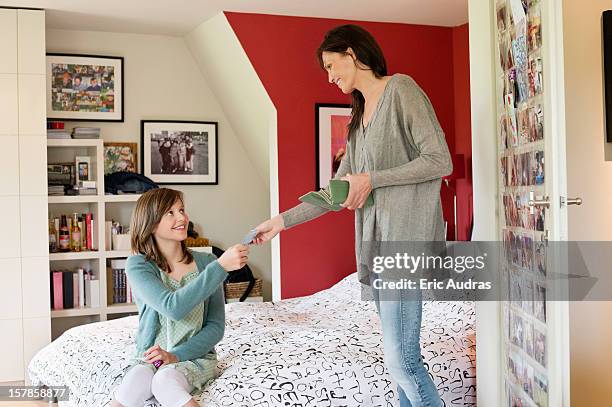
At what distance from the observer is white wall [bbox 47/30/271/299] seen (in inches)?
211

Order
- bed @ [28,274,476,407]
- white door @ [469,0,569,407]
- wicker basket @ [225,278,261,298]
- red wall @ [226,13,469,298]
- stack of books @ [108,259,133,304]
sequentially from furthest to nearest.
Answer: wicker basket @ [225,278,261,298] < stack of books @ [108,259,133,304] < red wall @ [226,13,469,298] < bed @ [28,274,476,407] < white door @ [469,0,569,407]

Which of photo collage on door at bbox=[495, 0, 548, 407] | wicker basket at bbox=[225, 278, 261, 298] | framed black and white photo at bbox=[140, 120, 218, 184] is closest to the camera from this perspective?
photo collage on door at bbox=[495, 0, 548, 407]

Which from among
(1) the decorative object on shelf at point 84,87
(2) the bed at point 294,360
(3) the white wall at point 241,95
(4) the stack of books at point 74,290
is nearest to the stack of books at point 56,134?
(1) the decorative object on shelf at point 84,87

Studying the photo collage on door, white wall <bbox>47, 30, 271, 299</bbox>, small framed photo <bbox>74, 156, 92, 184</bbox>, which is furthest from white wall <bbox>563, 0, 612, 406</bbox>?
small framed photo <bbox>74, 156, 92, 184</bbox>

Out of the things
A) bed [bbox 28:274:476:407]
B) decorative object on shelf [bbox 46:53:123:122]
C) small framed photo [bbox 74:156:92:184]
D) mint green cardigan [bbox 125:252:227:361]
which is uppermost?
decorative object on shelf [bbox 46:53:123:122]

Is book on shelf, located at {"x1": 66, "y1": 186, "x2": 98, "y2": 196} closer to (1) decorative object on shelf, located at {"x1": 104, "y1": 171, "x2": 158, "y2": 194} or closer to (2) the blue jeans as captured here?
(1) decorative object on shelf, located at {"x1": 104, "y1": 171, "x2": 158, "y2": 194}

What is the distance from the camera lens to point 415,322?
208 centimetres

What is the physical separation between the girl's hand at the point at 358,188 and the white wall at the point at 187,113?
3594 millimetres

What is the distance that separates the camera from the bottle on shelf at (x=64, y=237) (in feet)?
16.5

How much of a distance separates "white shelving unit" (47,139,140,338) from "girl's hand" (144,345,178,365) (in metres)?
2.70

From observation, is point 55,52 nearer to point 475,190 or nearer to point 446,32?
point 446,32

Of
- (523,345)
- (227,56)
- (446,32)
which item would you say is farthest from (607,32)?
(227,56)

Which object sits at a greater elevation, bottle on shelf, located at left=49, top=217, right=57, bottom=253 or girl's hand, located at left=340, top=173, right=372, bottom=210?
girl's hand, located at left=340, top=173, right=372, bottom=210

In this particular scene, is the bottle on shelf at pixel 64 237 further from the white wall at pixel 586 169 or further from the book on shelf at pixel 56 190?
the white wall at pixel 586 169
